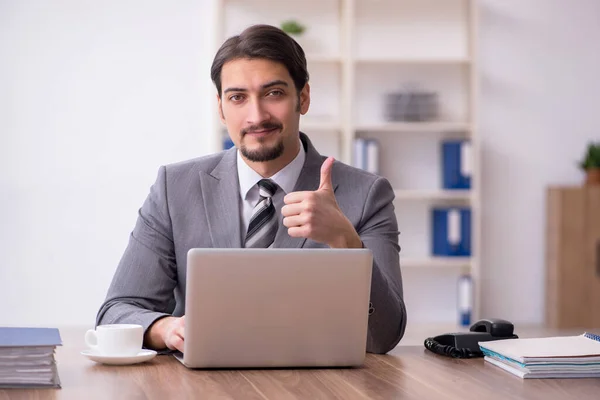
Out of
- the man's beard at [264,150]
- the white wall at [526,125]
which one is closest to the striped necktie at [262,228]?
the man's beard at [264,150]

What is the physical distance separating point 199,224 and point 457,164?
10.6 ft

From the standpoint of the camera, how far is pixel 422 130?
5.23m

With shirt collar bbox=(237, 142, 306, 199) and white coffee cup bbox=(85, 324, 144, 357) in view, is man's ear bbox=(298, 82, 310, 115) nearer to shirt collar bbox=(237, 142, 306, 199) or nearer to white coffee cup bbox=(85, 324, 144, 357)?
shirt collar bbox=(237, 142, 306, 199)

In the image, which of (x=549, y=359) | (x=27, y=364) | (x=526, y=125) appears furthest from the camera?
(x=526, y=125)

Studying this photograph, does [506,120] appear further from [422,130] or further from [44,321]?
[44,321]

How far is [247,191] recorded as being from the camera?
7.23 feet

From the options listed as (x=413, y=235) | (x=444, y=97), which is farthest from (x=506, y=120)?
(x=413, y=235)

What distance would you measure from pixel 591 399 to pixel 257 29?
1.28 meters

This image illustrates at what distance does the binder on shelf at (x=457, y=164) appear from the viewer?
5.11m

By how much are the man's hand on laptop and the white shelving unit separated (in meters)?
3.43

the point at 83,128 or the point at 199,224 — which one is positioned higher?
the point at 83,128

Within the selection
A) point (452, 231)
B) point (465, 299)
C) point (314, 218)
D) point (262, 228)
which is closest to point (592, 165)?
point (452, 231)

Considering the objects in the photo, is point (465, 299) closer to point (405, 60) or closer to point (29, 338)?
point (405, 60)

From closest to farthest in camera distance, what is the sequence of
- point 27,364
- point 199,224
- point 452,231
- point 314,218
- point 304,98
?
point 27,364
point 314,218
point 199,224
point 304,98
point 452,231
